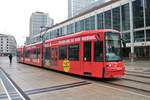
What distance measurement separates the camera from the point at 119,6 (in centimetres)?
5678

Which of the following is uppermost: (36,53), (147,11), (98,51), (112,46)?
(147,11)

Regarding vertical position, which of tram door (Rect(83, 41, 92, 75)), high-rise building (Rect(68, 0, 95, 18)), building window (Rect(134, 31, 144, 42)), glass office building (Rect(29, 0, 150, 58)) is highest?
high-rise building (Rect(68, 0, 95, 18))

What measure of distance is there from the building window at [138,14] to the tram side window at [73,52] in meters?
36.1

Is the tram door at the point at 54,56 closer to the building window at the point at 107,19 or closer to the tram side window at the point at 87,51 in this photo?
the tram side window at the point at 87,51

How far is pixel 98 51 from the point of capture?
14.6 m

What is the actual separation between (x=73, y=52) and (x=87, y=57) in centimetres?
213

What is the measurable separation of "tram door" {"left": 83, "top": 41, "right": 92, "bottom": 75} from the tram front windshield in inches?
48.3

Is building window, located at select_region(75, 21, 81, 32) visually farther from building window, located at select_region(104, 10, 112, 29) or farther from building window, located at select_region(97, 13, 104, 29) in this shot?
building window, located at select_region(104, 10, 112, 29)

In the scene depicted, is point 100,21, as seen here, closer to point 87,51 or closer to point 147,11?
point 147,11

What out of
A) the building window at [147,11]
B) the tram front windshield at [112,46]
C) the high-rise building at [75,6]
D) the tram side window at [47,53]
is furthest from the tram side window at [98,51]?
the high-rise building at [75,6]

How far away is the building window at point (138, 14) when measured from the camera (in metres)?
51.4

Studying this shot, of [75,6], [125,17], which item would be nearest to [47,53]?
[125,17]

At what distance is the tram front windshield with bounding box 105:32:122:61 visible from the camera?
14.3 metres

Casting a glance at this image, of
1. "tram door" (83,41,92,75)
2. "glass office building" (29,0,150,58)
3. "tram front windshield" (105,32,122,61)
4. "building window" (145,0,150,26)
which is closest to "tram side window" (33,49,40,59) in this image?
"tram door" (83,41,92,75)
